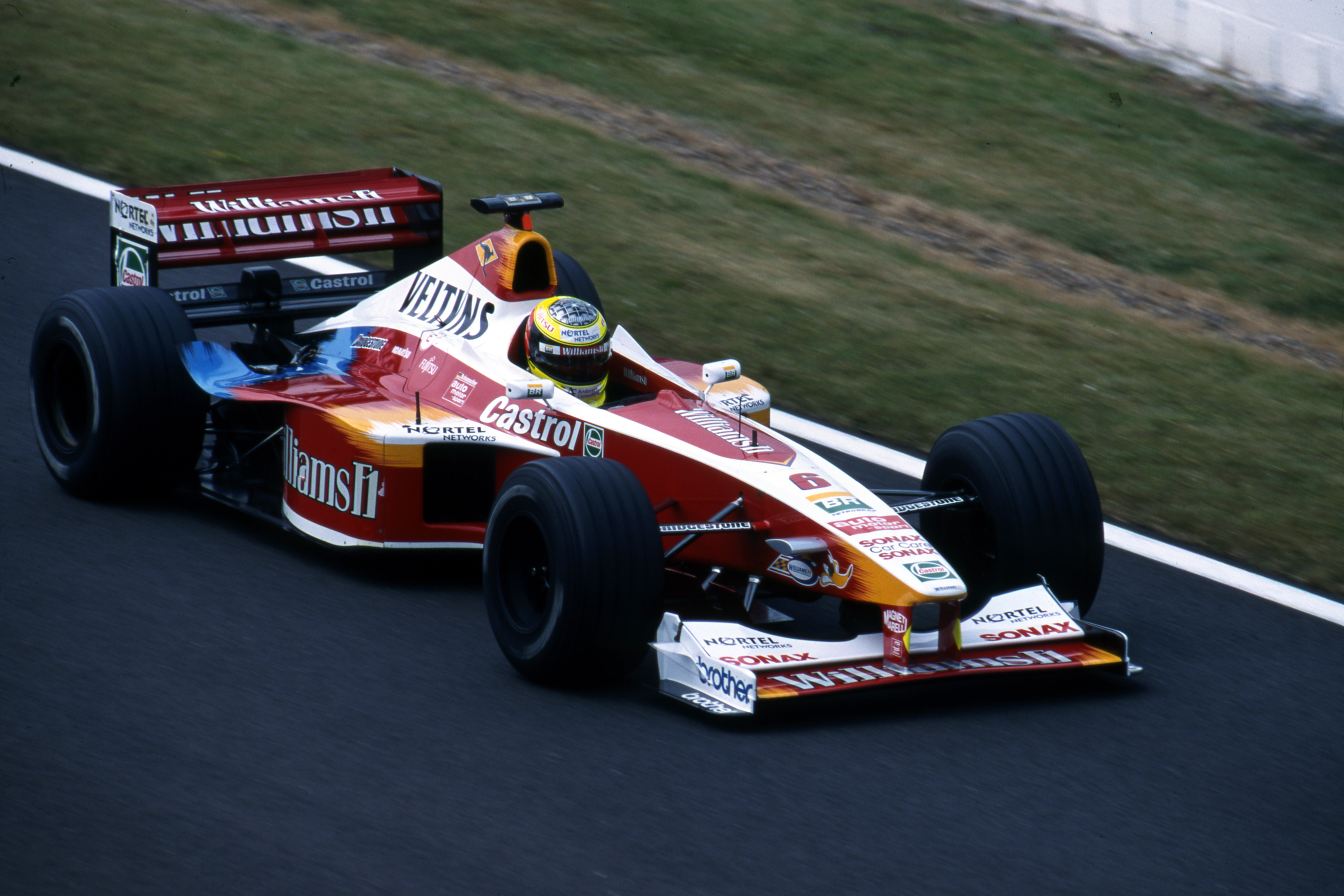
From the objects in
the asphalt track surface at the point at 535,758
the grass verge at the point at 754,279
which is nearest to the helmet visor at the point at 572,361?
the asphalt track surface at the point at 535,758

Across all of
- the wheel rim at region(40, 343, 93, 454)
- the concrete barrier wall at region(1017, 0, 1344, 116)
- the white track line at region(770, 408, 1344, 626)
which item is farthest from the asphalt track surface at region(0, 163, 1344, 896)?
the concrete barrier wall at region(1017, 0, 1344, 116)

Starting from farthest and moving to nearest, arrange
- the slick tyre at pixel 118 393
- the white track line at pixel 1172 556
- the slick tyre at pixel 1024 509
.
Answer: the white track line at pixel 1172 556, the slick tyre at pixel 118 393, the slick tyre at pixel 1024 509

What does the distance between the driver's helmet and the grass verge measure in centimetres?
246

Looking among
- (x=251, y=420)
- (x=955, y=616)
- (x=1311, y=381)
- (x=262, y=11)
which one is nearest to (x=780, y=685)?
(x=955, y=616)

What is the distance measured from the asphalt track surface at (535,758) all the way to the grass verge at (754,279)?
1542mm

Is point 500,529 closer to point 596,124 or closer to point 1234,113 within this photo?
point 596,124

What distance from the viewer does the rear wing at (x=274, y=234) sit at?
311 inches

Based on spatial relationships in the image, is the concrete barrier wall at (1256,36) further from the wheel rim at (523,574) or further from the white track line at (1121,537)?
the wheel rim at (523,574)

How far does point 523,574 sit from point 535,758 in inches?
32.2

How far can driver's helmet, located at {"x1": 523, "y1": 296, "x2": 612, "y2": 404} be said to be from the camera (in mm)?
6770

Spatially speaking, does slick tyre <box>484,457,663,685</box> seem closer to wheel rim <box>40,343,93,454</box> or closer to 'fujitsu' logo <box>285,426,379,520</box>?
'fujitsu' logo <box>285,426,379,520</box>

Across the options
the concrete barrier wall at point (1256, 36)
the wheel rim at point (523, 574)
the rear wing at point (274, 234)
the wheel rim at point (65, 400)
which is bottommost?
the wheel rim at point (65, 400)

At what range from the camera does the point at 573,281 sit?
8.13 meters

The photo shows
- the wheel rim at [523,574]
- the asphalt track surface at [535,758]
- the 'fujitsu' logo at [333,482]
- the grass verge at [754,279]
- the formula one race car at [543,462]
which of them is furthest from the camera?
the grass verge at [754,279]
